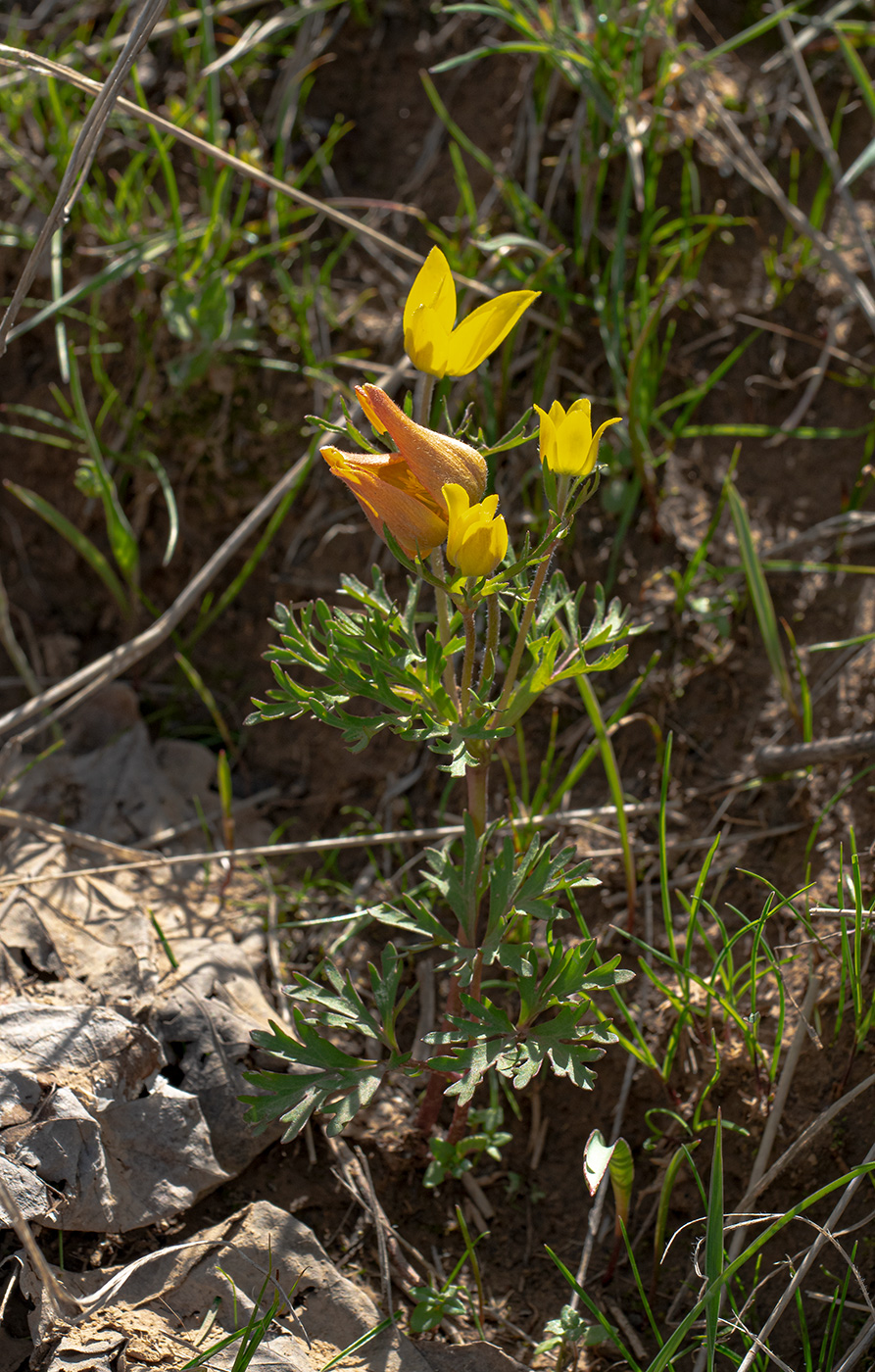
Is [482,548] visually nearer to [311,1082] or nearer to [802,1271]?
[311,1082]

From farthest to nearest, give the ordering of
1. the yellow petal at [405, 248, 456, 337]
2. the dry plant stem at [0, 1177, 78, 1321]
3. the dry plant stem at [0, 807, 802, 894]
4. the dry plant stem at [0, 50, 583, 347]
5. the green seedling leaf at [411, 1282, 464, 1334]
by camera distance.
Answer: the dry plant stem at [0, 807, 802, 894] < the dry plant stem at [0, 50, 583, 347] < the green seedling leaf at [411, 1282, 464, 1334] < the yellow petal at [405, 248, 456, 337] < the dry plant stem at [0, 1177, 78, 1321]

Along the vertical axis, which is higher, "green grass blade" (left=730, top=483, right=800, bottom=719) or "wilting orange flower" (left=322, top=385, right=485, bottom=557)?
"wilting orange flower" (left=322, top=385, right=485, bottom=557)

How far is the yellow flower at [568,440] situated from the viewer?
1514 mm

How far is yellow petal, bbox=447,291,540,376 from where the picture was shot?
163 centimetres

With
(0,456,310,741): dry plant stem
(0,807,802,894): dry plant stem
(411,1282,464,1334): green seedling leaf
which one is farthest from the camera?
(0,456,310,741): dry plant stem

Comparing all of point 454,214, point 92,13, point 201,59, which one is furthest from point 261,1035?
point 92,13

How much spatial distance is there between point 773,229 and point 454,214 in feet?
3.35

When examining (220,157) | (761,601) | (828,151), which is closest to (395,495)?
(761,601)

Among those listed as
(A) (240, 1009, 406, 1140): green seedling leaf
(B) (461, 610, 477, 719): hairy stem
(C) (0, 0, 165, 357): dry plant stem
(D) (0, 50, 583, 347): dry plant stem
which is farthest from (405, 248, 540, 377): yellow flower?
(A) (240, 1009, 406, 1140): green seedling leaf

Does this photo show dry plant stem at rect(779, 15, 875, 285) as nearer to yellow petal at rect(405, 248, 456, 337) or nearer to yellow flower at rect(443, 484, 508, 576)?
yellow petal at rect(405, 248, 456, 337)

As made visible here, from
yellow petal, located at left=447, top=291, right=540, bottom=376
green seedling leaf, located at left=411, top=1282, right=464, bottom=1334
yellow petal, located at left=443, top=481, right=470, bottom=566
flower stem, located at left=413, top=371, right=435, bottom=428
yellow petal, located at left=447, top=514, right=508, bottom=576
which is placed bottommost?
green seedling leaf, located at left=411, top=1282, right=464, bottom=1334

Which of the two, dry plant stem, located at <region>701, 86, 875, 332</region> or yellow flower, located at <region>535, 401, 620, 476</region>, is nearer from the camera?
yellow flower, located at <region>535, 401, 620, 476</region>

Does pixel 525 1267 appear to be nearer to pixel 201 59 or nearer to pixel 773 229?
pixel 773 229

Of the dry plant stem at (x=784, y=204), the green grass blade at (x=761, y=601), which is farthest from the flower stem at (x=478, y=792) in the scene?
the dry plant stem at (x=784, y=204)
